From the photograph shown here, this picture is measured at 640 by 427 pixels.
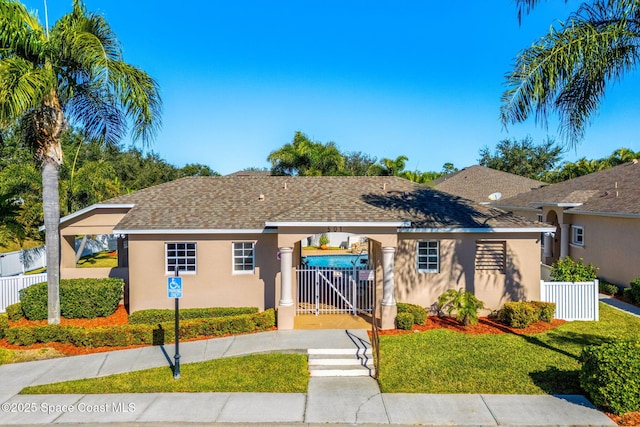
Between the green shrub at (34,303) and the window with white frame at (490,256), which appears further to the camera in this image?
the window with white frame at (490,256)

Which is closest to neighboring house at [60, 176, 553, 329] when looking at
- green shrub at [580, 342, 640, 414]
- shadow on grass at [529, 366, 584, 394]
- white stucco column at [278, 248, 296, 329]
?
white stucco column at [278, 248, 296, 329]

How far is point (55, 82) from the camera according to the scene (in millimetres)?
11781

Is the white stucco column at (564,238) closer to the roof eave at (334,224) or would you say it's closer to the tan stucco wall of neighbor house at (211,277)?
the roof eave at (334,224)

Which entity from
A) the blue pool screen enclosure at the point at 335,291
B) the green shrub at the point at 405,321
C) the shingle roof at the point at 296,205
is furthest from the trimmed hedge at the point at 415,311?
the shingle roof at the point at 296,205

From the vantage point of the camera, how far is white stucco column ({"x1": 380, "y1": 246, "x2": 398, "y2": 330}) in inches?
512

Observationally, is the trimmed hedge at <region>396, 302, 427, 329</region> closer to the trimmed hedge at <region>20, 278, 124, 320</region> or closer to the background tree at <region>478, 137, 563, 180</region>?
the trimmed hedge at <region>20, 278, 124, 320</region>

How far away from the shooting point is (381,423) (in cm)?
771

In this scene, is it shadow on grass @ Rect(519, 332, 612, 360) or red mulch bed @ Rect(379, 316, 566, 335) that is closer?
shadow on grass @ Rect(519, 332, 612, 360)

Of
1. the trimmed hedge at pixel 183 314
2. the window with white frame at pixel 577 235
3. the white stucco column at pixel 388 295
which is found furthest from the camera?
the window with white frame at pixel 577 235

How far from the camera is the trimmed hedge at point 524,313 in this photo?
519 inches

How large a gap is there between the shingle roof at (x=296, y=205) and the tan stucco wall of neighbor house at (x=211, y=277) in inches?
28.4

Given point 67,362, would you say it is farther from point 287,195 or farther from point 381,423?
point 287,195

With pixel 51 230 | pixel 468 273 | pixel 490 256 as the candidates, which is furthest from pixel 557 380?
pixel 51 230

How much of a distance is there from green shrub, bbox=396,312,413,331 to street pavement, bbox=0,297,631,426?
349 centimetres
